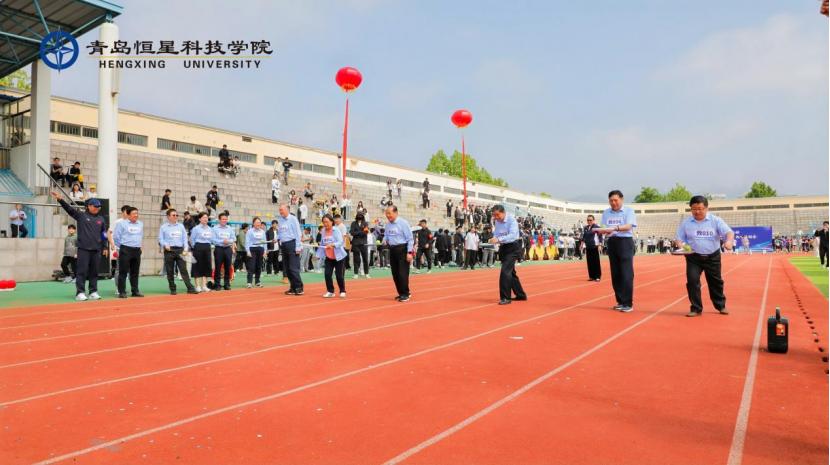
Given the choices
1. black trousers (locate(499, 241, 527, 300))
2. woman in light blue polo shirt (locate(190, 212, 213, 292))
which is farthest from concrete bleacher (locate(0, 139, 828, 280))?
black trousers (locate(499, 241, 527, 300))

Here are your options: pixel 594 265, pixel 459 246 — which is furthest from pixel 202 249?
pixel 459 246

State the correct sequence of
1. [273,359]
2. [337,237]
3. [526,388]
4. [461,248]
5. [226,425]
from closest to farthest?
[226,425]
[526,388]
[273,359]
[337,237]
[461,248]

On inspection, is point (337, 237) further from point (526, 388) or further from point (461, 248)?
point (461, 248)

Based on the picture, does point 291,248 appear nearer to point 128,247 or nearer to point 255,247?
point 255,247

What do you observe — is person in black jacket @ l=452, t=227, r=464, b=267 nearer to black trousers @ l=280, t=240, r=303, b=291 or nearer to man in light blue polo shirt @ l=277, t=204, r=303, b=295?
man in light blue polo shirt @ l=277, t=204, r=303, b=295

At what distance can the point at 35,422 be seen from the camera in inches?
141

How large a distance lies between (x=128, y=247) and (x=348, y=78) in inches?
381

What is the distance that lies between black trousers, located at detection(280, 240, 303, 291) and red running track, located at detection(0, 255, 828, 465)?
11.6 ft

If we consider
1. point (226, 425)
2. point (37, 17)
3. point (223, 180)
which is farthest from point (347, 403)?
point (223, 180)

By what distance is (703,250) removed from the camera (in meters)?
8.30

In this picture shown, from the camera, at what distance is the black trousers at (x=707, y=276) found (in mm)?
8266

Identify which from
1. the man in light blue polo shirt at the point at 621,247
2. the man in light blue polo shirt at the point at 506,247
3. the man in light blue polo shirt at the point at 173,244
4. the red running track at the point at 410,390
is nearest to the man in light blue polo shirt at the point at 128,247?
the man in light blue polo shirt at the point at 173,244

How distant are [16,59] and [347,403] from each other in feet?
68.8

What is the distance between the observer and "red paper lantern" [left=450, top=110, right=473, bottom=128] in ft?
80.6
